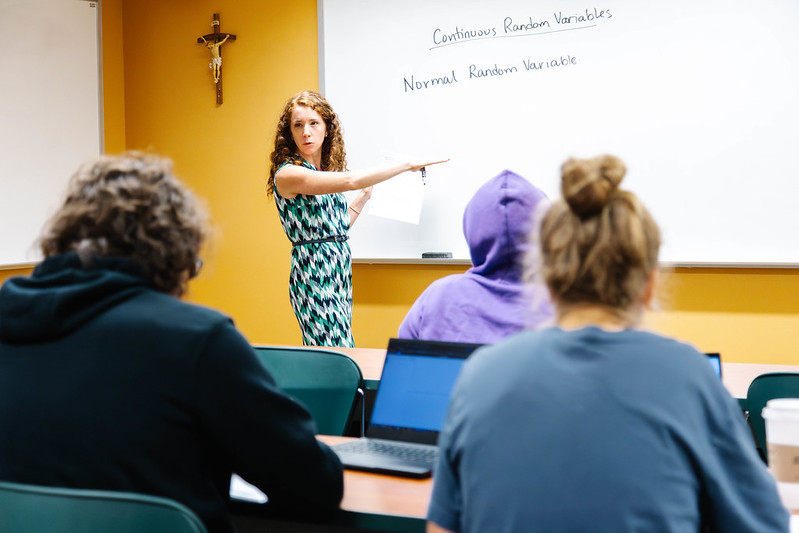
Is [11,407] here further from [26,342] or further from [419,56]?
[419,56]

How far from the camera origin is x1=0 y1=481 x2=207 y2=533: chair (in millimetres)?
1044

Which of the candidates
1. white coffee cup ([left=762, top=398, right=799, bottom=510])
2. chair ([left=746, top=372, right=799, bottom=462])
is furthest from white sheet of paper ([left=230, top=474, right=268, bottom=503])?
chair ([left=746, top=372, right=799, bottom=462])

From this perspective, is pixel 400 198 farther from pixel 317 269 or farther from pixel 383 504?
pixel 383 504

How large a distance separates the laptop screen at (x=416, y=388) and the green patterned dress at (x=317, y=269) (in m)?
1.59

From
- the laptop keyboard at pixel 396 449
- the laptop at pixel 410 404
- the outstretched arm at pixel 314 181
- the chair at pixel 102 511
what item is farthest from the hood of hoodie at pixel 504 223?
the outstretched arm at pixel 314 181

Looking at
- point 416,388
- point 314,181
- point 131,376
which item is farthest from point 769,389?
point 314,181

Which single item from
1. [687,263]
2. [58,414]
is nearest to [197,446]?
[58,414]

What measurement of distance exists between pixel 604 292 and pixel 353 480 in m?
0.68

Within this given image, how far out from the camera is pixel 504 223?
174cm

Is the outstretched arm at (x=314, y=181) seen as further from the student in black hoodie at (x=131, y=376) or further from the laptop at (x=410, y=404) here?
the student in black hoodie at (x=131, y=376)

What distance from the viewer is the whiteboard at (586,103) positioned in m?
3.12

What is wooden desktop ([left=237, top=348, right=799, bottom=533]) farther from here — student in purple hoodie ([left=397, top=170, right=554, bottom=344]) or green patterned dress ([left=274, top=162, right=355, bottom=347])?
green patterned dress ([left=274, top=162, right=355, bottom=347])

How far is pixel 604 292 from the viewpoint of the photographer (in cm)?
98

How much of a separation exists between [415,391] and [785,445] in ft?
2.17
